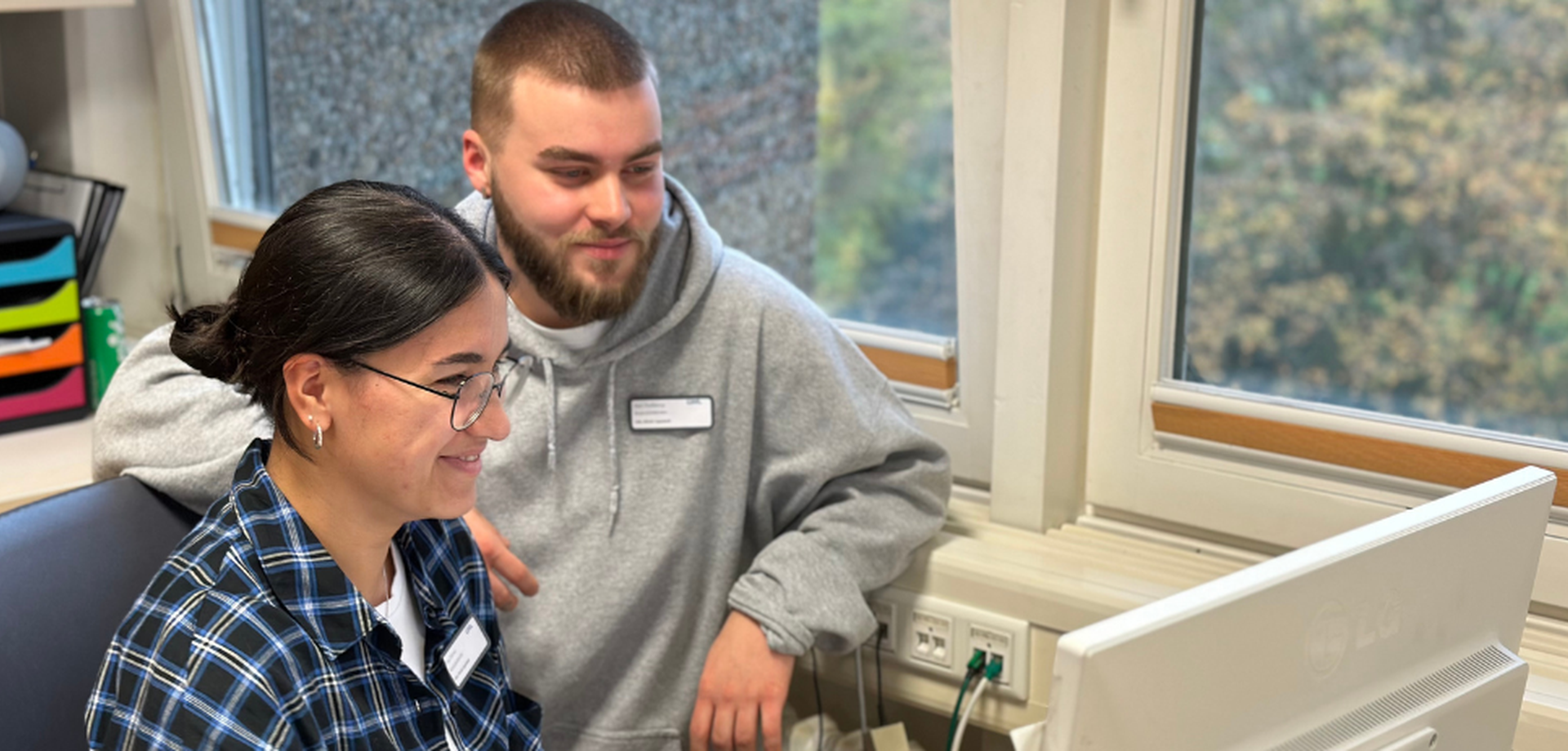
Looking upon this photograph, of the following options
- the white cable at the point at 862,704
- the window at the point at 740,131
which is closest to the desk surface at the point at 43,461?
the window at the point at 740,131

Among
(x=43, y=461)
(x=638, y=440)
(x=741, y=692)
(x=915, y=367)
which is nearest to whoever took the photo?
(x=741, y=692)

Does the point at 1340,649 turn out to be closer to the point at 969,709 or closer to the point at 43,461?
the point at 969,709

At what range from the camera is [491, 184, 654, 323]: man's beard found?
1509 mm

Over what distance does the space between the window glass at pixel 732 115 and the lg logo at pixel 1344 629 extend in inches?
40.3

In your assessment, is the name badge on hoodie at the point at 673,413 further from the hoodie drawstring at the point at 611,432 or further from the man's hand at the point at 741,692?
the man's hand at the point at 741,692

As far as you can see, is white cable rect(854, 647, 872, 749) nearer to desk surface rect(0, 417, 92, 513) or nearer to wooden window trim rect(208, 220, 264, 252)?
desk surface rect(0, 417, 92, 513)

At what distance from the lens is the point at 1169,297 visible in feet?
5.30

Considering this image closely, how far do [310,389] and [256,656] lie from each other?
0.22 m

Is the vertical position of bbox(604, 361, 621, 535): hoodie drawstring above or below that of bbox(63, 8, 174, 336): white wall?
below

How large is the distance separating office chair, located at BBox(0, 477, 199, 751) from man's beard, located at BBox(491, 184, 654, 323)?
0.50m

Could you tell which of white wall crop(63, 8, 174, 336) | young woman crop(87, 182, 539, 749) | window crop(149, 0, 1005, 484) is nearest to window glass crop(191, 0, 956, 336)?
window crop(149, 0, 1005, 484)

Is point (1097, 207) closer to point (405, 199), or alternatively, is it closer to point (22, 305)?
point (405, 199)

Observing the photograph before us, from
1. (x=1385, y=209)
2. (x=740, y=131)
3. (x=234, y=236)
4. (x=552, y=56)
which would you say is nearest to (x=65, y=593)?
(x=552, y=56)

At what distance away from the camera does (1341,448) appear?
1.53m
